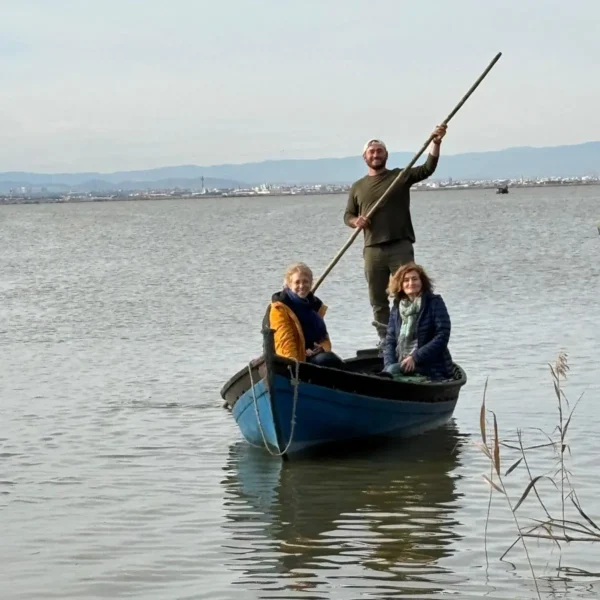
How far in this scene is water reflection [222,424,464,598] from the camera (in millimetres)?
7332

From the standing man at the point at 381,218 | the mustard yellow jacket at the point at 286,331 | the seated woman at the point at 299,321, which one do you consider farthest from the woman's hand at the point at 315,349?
the standing man at the point at 381,218

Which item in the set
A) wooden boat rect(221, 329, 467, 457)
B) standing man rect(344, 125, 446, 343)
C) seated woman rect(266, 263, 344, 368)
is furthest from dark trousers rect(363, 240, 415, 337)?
seated woman rect(266, 263, 344, 368)

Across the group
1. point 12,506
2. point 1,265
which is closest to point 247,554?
point 12,506

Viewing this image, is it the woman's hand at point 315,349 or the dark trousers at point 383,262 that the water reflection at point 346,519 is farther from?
the dark trousers at point 383,262

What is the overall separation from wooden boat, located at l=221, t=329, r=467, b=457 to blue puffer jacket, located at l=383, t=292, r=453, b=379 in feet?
0.63

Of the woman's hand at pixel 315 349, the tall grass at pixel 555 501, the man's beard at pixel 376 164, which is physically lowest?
the tall grass at pixel 555 501

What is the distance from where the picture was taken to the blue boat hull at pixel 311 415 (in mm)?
10203

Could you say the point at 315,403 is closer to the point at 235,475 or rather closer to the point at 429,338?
the point at 235,475

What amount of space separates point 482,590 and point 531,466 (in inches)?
116

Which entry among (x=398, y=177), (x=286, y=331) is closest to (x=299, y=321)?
(x=286, y=331)

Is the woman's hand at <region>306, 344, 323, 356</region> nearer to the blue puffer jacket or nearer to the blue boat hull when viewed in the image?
the blue boat hull

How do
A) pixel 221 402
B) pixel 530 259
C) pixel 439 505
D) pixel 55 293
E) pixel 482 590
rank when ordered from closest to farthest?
1. pixel 482 590
2. pixel 439 505
3. pixel 221 402
4. pixel 55 293
5. pixel 530 259

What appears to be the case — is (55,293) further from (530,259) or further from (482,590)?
(482,590)

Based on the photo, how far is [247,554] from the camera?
7.91 metres
